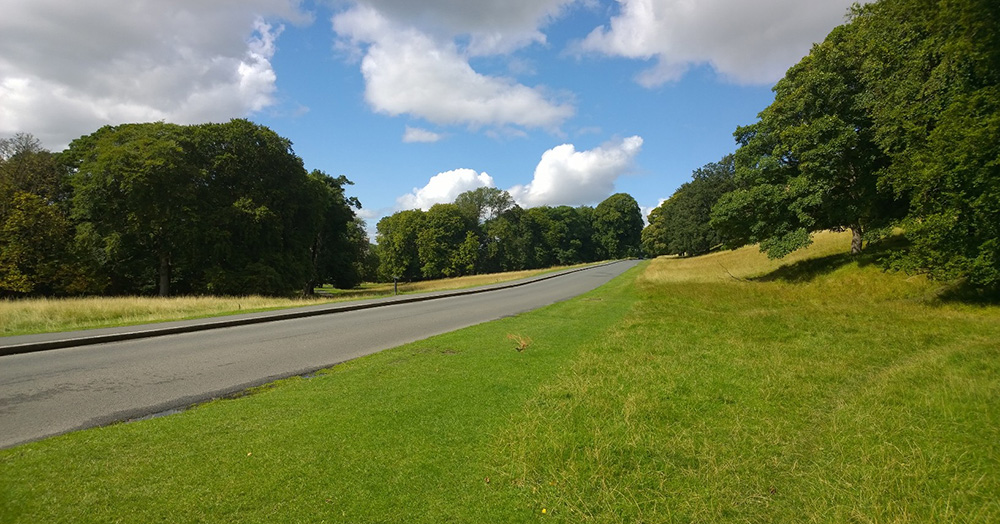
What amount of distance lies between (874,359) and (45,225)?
4005cm

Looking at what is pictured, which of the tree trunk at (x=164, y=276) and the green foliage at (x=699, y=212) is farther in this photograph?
the green foliage at (x=699, y=212)

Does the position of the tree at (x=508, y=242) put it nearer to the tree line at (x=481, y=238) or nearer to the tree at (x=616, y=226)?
the tree line at (x=481, y=238)

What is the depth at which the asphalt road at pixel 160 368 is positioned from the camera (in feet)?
17.6

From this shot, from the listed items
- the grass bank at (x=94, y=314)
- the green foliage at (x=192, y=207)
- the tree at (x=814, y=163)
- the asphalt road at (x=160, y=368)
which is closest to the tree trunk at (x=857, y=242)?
the tree at (x=814, y=163)

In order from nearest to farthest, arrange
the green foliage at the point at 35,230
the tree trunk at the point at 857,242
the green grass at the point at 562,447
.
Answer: the green grass at the point at 562,447, the tree trunk at the point at 857,242, the green foliage at the point at 35,230

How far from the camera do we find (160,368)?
25.2ft

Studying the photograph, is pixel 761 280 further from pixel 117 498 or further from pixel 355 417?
pixel 117 498

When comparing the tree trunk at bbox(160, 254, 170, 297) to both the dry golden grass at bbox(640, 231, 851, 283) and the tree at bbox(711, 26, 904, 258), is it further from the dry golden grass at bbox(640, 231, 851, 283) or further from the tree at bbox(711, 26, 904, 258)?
the tree at bbox(711, 26, 904, 258)

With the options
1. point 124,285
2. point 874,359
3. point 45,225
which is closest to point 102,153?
point 45,225

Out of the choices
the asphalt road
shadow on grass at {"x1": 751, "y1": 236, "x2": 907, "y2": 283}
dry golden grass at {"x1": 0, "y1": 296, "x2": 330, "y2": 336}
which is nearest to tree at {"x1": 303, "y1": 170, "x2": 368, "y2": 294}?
dry golden grass at {"x1": 0, "y1": 296, "x2": 330, "y2": 336}

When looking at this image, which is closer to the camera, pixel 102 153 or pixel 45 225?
pixel 45 225

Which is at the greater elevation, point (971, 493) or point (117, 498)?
point (117, 498)

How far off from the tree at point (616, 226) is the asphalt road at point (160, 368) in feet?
349

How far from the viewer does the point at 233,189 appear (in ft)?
111
